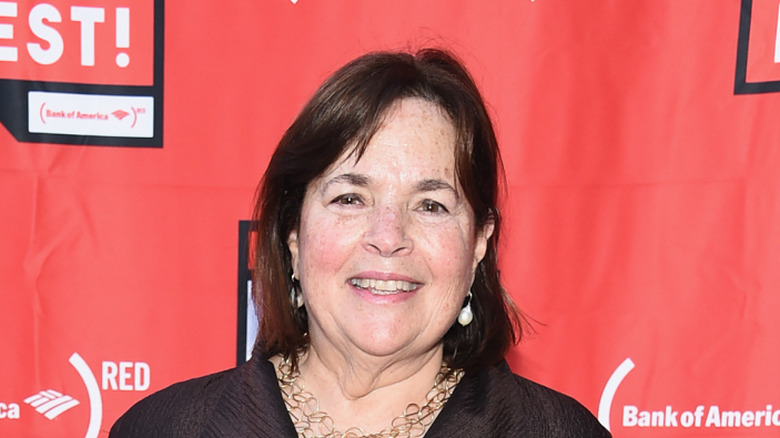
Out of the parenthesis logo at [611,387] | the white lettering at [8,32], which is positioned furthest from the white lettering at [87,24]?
the parenthesis logo at [611,387]

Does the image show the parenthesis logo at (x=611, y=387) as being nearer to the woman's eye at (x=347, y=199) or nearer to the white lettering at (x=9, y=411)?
the woman's eye at (x=347, y=199)

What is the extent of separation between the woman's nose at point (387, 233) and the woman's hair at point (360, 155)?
107 mm

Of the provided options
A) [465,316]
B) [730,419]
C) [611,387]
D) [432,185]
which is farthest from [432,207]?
[730,419]

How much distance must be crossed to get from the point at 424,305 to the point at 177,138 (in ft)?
2.92

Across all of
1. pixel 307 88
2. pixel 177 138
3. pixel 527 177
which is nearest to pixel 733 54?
pixel 527 177

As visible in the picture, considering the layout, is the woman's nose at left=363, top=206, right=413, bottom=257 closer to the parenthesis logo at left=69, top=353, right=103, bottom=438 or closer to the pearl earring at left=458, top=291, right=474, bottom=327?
the pearl earring at left=458, top=291, right=474, bottom=327

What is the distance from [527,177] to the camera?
2023 mm

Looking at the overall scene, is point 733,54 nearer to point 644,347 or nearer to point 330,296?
point 644,347

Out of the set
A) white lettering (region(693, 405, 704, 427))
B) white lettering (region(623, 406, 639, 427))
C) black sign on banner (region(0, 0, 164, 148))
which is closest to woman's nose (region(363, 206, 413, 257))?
black sign on banner (region(0, 0, 164, 148))

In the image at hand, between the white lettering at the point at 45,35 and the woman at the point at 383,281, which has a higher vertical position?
the white lettering at the point at 45,35

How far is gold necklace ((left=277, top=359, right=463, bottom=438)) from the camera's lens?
143 centimetres

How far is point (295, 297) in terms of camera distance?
1606 millimetres

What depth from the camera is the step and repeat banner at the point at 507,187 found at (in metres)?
1.93

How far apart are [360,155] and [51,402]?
1.19 meters
